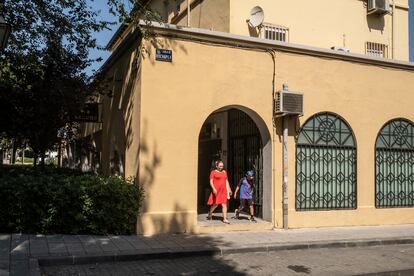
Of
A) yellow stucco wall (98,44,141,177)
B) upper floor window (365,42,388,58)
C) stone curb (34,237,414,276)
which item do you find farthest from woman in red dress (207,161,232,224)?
upper floor window (365,42,388,58)

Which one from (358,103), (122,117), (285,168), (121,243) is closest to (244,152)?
(285,168)

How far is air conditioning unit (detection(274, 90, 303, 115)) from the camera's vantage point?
38.1ft

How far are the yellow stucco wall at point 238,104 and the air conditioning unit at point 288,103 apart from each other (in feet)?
0.88

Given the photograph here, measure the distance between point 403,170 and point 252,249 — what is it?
6.53 m

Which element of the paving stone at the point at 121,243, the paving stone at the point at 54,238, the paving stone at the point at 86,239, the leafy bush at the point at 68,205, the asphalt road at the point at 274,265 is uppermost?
the leafy bush at the point at 68,205

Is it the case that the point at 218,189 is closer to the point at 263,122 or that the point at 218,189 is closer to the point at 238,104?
the point at 263,122

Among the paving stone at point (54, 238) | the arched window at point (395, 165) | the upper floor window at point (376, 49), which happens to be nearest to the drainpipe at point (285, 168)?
the arched window at point (395, 165)

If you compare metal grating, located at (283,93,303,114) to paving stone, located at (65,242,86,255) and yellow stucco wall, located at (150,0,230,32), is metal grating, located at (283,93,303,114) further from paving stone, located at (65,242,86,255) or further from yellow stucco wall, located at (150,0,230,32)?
paving stone, located at (65,242,86,255)

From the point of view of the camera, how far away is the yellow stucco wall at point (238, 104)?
34.9ft

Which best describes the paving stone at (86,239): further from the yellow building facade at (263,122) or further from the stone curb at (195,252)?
the yellow building facade at (263,122)

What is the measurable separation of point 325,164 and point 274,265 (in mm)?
4770

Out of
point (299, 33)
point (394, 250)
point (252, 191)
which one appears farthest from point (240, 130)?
point (394, 250)

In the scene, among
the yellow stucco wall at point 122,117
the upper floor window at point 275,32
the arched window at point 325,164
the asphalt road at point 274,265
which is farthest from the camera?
the upper floor window at point 275,32

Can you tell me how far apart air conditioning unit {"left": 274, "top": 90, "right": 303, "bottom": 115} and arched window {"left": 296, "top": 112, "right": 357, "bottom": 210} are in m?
0.72
